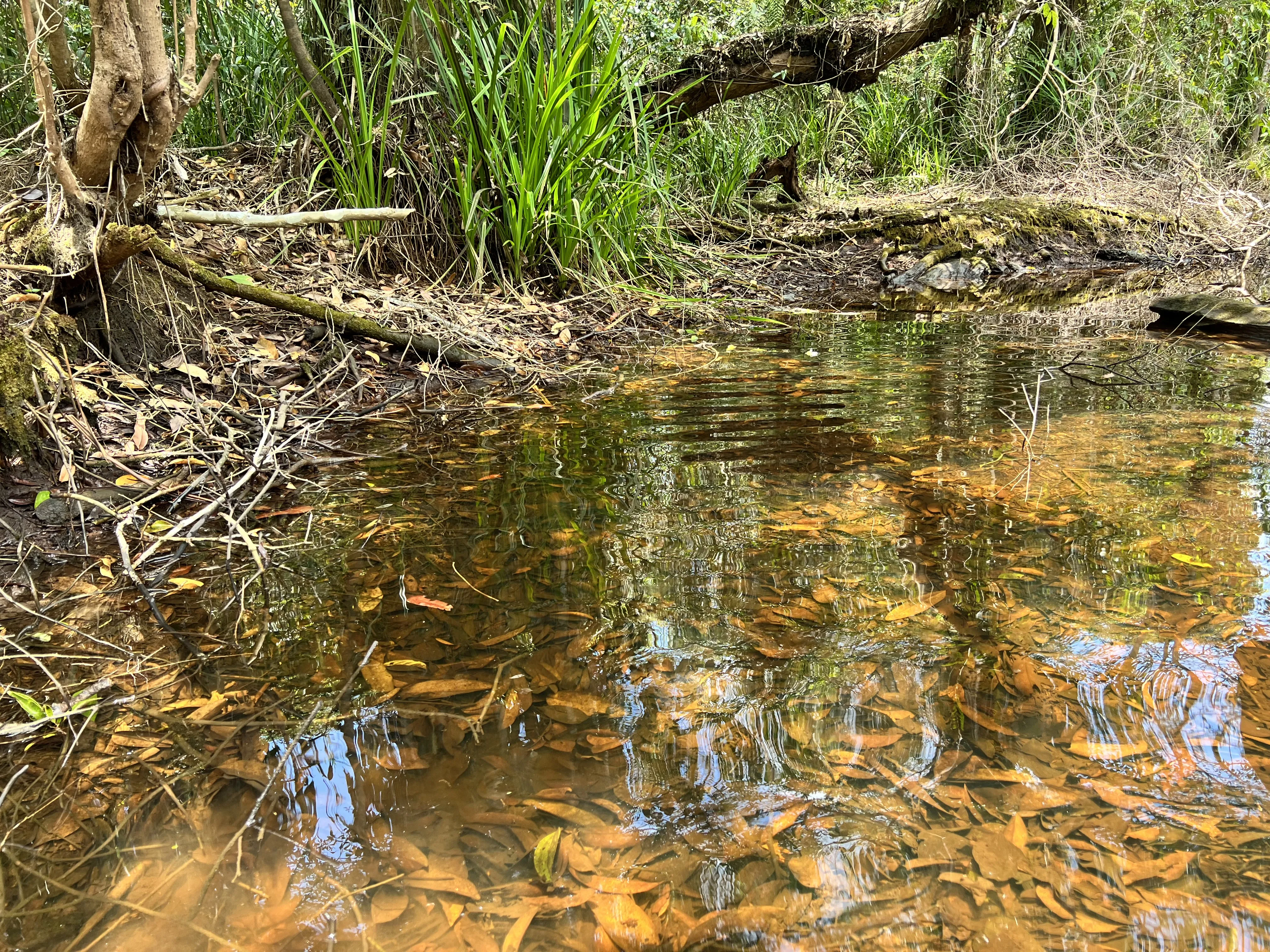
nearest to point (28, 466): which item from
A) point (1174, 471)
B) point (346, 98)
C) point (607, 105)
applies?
point (346, 98)

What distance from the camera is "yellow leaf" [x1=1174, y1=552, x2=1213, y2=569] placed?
1642 mm

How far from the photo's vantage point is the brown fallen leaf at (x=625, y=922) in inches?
36.9

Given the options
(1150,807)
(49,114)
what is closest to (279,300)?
(49,114)

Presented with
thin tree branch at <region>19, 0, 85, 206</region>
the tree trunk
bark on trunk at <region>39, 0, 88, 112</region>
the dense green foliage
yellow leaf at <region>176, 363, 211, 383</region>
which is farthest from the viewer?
the dense green foliage

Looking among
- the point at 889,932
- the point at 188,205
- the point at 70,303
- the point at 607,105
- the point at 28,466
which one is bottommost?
the point at 889,932

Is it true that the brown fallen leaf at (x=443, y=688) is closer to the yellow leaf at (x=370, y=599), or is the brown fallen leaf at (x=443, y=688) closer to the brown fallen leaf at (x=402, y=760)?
the brown fallen leaf at (x=402, y=760)

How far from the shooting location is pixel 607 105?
4.23 m

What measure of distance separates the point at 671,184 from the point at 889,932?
17.0ft

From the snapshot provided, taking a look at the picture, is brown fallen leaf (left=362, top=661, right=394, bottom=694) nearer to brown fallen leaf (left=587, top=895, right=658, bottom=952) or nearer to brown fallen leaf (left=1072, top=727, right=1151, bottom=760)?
brown fallen leaf (left=587, top=895, right=658, bottom=952)

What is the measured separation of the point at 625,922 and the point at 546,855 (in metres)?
0.14

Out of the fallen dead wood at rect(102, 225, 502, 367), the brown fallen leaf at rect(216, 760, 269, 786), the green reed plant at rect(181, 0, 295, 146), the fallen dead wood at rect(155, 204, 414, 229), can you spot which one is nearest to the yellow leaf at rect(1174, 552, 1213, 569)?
the brown fallen leaf at rect(216, 760, 269, 786)

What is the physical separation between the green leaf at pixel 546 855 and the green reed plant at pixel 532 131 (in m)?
3.24

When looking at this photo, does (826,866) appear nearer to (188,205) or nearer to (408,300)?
(408,300)

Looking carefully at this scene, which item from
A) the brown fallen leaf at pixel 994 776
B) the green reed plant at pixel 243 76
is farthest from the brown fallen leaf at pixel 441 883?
the green reed plant at pixel 243 76
